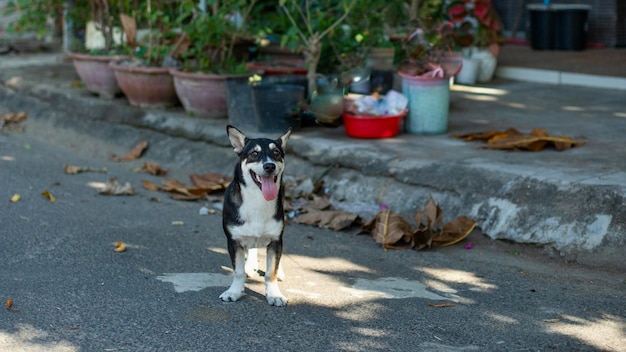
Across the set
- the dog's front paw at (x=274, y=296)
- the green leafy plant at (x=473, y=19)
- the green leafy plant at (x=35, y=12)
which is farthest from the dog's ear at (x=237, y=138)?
the green leafy plant at (x=35, y=12)

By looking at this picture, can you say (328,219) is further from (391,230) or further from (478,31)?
(478,31)

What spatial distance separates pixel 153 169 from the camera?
8000mm

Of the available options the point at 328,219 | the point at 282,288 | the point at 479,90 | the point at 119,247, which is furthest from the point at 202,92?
the point at 282,288

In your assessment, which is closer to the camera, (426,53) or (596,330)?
(596,330)

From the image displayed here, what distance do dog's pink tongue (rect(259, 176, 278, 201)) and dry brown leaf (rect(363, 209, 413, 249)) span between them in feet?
4.87

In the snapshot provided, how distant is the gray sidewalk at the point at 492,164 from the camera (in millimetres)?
5574

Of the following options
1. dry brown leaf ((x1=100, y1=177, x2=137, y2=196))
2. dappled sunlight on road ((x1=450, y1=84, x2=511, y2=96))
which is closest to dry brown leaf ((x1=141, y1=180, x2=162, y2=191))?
dry brown leaf ((x1=100, y1=177, x2=137, y2=196))

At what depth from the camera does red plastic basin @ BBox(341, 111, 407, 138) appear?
7.58 metres

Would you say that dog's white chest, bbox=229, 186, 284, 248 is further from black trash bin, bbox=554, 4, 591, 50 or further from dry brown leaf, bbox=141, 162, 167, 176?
black trash bin, bbox=554, 4, 591, 50

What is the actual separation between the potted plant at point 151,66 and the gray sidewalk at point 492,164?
21cm

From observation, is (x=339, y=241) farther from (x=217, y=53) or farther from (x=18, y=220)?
(x=217, y=53)

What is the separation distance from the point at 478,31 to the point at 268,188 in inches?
262

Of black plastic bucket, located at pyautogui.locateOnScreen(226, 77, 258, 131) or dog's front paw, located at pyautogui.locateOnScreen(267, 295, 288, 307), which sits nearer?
dog's front paw, located at pyautogui.locateOnScreen(267, 295, 288, 307)

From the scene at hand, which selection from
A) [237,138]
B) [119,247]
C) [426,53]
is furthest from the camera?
[426,53]
